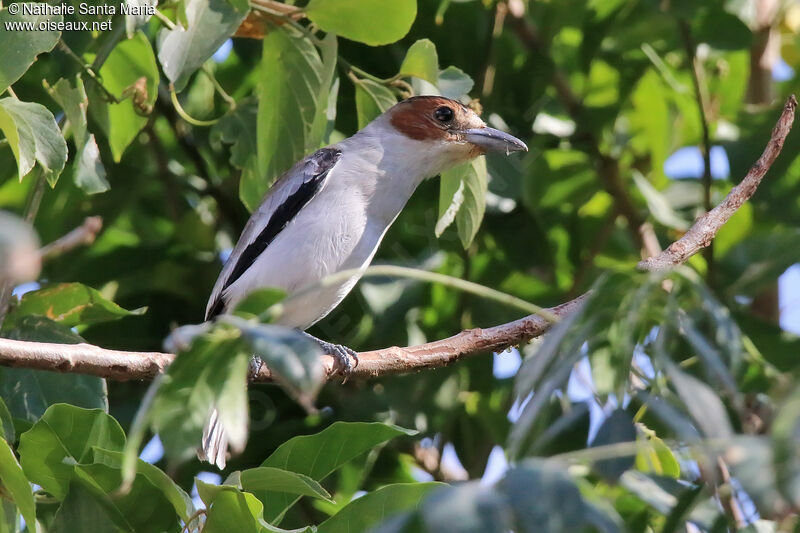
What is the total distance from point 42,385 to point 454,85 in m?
1.70

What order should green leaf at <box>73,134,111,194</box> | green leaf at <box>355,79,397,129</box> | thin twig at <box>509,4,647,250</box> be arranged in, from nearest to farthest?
green leaf at <box>73,134,111,194</box>
green leaf at <box>355,79,397,129</box>
thin twig at <box>509,4,647,250</box>

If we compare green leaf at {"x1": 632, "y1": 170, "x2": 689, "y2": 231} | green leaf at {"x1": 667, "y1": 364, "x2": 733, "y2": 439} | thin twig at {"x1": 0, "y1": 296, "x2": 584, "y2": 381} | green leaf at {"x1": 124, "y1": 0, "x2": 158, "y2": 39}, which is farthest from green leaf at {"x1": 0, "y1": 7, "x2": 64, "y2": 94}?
green leaf at {"x1": 632, "y1": 170, "x2": 689, "y2": 231}

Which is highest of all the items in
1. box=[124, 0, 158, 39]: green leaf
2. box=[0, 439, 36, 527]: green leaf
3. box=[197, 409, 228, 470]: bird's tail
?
box=[124, 0, 158, 39]: green leaf

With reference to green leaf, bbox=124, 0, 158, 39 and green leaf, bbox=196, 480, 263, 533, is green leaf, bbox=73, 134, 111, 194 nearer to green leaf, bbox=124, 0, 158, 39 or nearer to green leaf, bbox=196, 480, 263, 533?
green leaf, bbox=124, 0, 158, 39

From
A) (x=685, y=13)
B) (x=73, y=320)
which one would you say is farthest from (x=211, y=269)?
(x=685, y=13)

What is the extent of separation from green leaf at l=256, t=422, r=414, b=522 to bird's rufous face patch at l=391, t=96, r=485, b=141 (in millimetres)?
1929

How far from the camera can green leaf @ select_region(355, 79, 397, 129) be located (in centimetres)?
366

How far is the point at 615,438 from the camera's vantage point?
61.6 inches

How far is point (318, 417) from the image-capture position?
14.9 ft

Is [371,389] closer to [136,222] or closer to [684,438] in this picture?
[136,222]

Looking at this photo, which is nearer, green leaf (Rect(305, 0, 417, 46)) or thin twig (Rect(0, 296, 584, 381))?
thin twig (Rect(0, 296, 584, 381))

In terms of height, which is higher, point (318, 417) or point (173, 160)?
point (173, 160)

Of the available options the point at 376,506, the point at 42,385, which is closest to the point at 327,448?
the point at 376,506

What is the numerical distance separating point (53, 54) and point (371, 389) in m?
2.03
